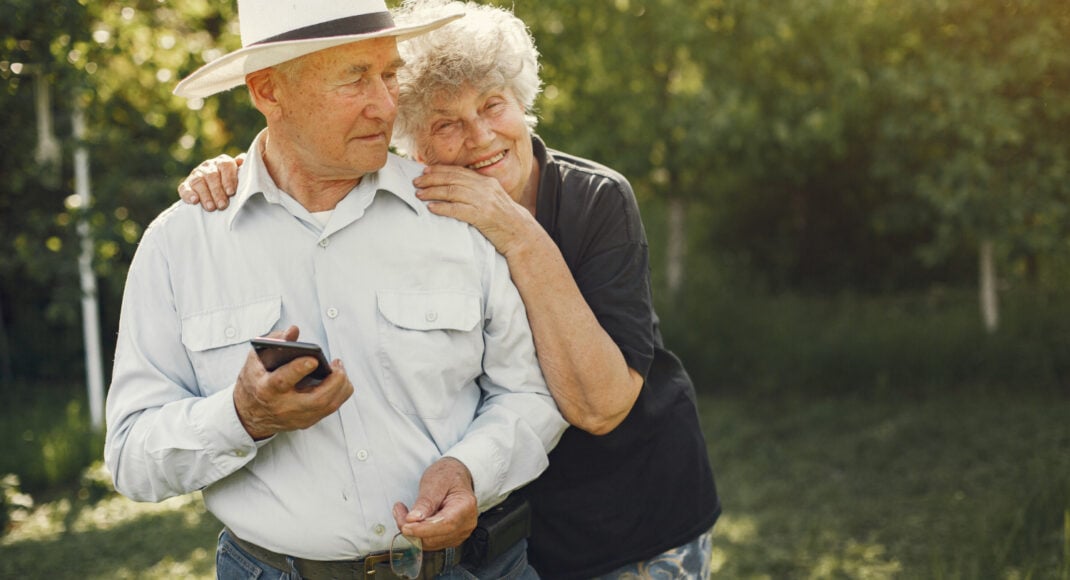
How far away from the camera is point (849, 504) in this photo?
18.2 feet

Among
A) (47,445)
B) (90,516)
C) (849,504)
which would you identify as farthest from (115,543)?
(849,504)

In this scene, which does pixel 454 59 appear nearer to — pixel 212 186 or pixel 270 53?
pixel 270 53

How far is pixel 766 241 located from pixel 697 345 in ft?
7.28

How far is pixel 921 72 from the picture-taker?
720cm

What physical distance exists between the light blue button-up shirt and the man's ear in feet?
0.37

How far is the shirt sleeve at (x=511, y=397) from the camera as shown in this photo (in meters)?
2.06

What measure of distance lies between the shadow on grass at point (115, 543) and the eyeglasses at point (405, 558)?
123 inches

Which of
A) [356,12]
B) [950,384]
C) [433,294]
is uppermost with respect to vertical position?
[356,12]

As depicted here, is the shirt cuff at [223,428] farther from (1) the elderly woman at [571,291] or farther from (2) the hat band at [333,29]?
(2) the hat band at [333,29]

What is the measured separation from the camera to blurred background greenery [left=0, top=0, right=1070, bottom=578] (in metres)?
6.11

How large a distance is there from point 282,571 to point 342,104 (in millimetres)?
878

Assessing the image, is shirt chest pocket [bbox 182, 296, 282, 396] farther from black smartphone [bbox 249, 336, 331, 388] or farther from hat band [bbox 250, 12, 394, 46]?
hat band [bbox 250, 12, 394, 46]

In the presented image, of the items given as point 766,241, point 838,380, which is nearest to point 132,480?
point 838,380

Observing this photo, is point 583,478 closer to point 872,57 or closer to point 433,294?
point 433,294
